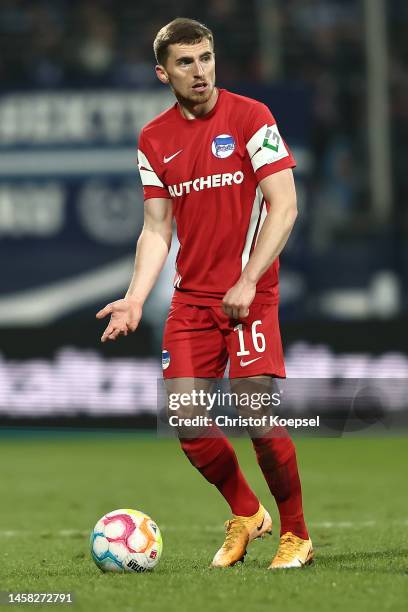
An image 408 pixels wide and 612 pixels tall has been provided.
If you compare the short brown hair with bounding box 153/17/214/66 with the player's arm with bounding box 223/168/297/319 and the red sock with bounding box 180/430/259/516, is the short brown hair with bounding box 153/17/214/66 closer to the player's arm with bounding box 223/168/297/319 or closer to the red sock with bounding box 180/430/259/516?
the player's arm with bounding box 223/168/297/319

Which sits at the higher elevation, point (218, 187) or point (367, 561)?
point (218, 187)

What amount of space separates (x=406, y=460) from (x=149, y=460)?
7.45 ft

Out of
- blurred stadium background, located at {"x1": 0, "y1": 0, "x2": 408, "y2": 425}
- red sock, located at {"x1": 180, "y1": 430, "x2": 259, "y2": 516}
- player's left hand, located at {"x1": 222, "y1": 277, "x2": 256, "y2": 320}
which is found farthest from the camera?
blurred stadium background, located at {"x1": 0, "y1": 0, "x2": 408, "y2": 425}

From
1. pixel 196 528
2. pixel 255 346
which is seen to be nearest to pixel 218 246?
pixel 255 346

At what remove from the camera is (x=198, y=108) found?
608cm

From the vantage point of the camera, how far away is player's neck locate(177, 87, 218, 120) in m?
6.08

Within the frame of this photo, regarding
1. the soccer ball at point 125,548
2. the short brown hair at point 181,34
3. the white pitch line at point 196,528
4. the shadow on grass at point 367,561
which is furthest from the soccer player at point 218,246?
the white pitch line at point 196,528

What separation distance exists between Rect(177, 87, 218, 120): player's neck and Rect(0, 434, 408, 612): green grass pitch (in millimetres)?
2002

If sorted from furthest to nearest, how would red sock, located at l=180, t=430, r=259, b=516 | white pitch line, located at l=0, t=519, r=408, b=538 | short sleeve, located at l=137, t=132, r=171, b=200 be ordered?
white pitch line, located at l=0, t=519, r=408, b=538
short sleeve, located at l=137, t=132, r=171, b=200
red sock, located at l=180, t=430, r=259, b=516

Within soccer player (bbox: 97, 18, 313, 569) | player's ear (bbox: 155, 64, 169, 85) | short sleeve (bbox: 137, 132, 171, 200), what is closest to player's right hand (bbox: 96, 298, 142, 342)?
soccer player (bbox: 97, 18, 313, 569)

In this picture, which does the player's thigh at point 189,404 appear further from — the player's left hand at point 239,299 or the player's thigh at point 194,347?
the player's left hand at point 239,299

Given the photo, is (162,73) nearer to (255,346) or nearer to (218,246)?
(218,246)

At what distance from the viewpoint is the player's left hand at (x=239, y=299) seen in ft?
18.7

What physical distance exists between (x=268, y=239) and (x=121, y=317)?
752 millimetres
